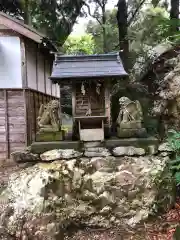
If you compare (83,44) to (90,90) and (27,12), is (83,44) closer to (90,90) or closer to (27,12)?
(27,12)

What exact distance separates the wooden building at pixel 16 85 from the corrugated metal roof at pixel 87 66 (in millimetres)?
2997

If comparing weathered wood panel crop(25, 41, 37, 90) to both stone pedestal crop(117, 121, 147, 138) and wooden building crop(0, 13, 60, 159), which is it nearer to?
wooden building crop(0, 13, 60, 159)

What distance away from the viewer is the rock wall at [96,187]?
592 centimetres

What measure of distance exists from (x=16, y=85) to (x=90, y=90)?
13.0ft

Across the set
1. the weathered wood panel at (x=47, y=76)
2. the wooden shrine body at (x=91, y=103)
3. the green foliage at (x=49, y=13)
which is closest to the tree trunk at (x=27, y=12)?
the green foliage at (x=49, y=13)

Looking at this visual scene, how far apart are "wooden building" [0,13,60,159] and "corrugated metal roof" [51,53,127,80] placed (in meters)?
3.00

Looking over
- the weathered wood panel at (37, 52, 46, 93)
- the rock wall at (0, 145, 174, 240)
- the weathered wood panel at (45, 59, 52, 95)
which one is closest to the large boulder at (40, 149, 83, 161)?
the rock wall at (0, 145, 174, 240)

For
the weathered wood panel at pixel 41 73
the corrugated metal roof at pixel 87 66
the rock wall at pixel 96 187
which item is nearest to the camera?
the rock wall at pixel 96 187

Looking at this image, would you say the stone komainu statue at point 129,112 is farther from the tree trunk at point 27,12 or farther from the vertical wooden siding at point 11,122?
the tree trunk at point 27,12

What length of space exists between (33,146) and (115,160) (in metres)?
1.99

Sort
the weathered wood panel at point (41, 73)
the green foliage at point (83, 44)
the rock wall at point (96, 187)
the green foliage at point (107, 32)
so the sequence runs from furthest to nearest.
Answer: the green foliage at point (83, 44) < the green foliage at point (107, 32) < the weathered wood panel at point (41, 73) < the rock wall at point (96, 187)

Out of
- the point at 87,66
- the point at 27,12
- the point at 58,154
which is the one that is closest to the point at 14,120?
the point at 58,154

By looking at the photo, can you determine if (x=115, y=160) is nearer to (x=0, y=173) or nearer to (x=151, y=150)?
(x=151, y=150)

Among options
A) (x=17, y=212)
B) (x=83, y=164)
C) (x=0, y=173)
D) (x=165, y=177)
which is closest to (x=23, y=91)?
(x=0, y=173)
